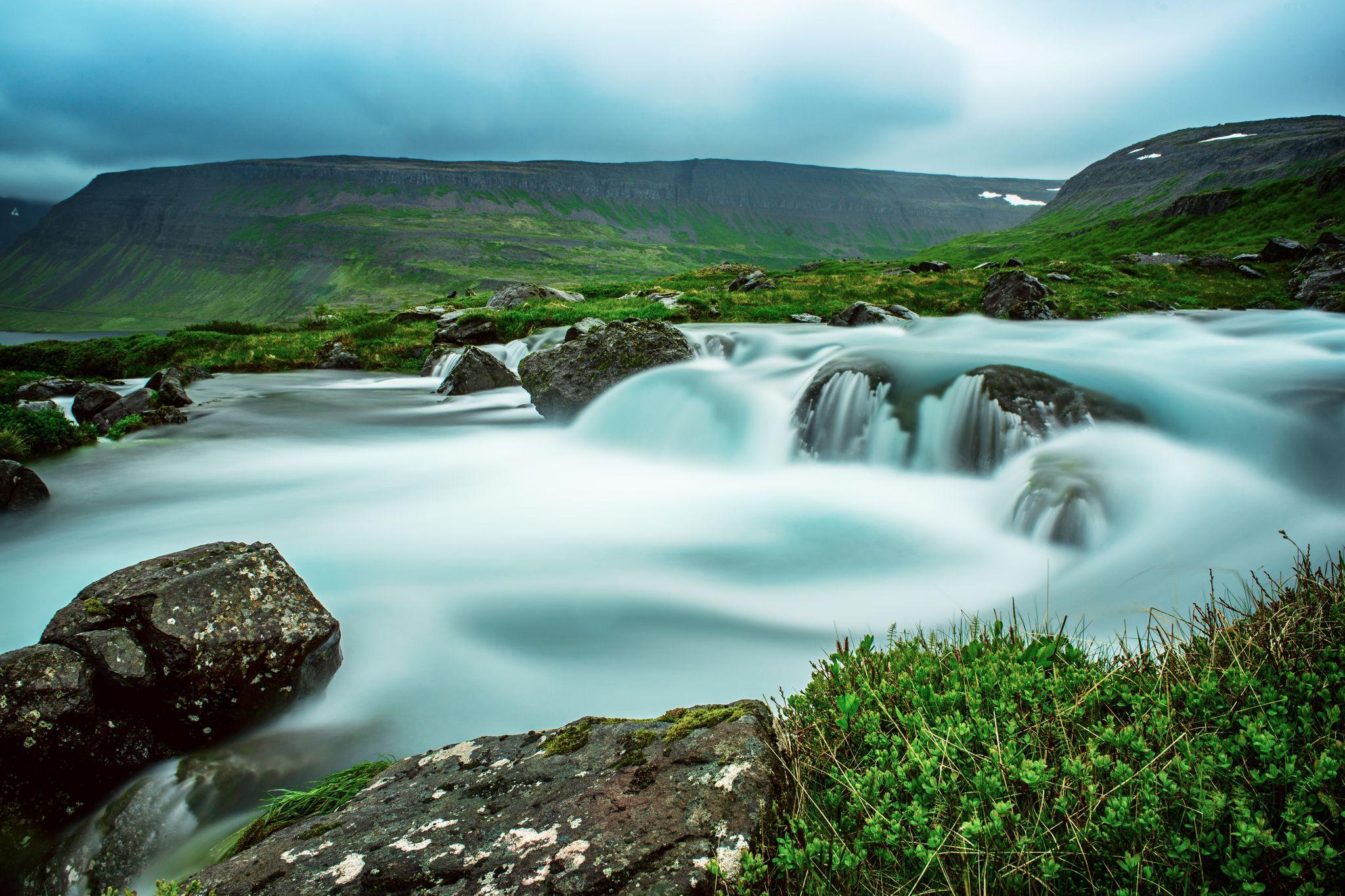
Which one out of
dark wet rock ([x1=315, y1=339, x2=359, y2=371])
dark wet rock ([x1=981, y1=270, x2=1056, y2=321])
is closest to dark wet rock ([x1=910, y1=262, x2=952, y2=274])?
dark wet rock ([x1=981, y1=270, x2=1056, y2=321])

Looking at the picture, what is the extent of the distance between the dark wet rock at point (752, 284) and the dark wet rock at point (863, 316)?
10.2 m

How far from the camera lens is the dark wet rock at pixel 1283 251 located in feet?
113

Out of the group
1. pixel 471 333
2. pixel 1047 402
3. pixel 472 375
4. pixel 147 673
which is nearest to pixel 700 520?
pixel 1047 402

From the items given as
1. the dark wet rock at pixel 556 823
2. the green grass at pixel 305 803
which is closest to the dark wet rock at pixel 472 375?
the green grass at pixel 305 803

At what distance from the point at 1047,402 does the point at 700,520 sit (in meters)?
6.22

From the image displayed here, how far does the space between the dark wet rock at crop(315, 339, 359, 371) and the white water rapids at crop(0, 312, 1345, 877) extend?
11.0 metres

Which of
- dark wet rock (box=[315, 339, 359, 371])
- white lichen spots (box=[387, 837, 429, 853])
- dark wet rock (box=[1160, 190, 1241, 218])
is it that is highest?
dark wet rock (box=[1160, 190, 1241, 218])

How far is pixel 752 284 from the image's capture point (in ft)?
117

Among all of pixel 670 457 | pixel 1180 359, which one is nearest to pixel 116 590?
pixel 670 457

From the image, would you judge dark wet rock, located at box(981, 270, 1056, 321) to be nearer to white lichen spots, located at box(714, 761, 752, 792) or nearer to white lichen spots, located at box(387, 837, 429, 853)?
white lichen spots, located at box(714, 761, 752, 792)

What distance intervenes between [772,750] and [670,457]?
35.3 feet

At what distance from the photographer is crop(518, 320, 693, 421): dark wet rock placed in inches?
659

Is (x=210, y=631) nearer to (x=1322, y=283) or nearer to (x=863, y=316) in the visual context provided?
(x=863, y=316)

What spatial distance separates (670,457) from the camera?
13.7 meters
